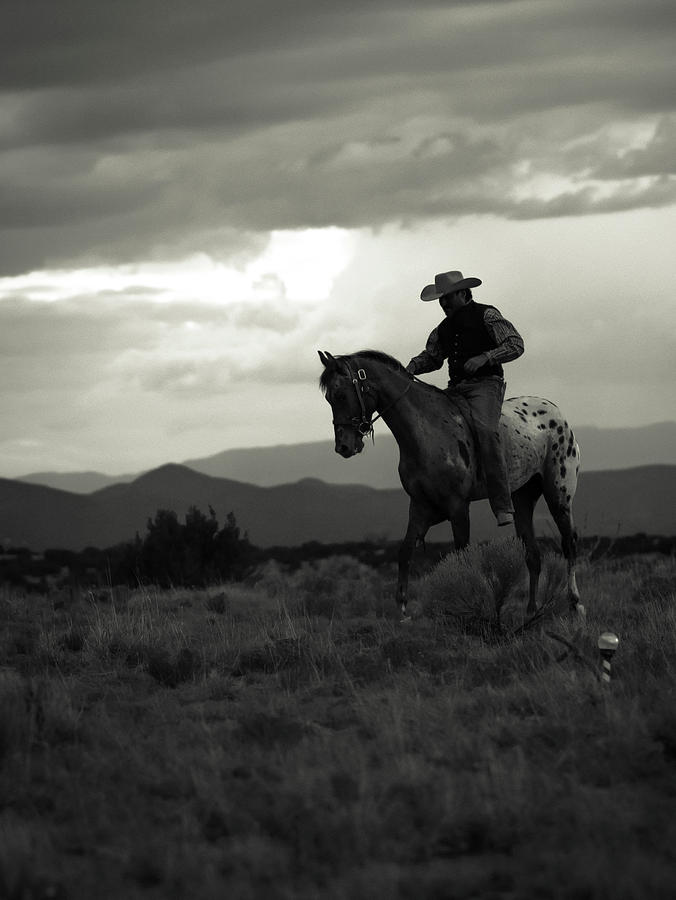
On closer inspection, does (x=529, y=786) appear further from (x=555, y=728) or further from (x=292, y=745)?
(x=292, y=745)

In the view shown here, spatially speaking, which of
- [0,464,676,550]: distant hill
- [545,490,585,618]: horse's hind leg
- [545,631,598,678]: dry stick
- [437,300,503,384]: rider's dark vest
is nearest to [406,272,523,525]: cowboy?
[437,300,503,384]: rider's dark vest

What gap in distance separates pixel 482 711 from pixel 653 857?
9.08 ft

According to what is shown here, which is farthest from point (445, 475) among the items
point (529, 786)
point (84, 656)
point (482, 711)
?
point (529, 786)

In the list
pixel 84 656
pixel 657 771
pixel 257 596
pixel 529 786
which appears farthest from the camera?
pixel 257 596

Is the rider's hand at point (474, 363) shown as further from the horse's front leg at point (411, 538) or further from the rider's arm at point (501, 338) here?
the horse's front leg at point (411, 538)

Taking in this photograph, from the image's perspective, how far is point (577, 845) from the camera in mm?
5109

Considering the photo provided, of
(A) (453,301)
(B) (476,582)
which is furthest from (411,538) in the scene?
(A) (453,301)

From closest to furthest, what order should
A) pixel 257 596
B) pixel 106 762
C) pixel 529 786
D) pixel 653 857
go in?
1. pixel 653 857
2. pixel 529 786
3. pixel 106 762
4. pixel 257 596

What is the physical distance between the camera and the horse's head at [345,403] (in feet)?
38.3

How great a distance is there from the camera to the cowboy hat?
12.7m

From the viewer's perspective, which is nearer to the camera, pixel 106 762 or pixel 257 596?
pixel 106 762

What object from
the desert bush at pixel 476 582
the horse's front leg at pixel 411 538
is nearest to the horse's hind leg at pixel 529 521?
the horse's front leg at pixel 411 538

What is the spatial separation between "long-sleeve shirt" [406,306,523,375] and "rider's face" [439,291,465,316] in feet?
0.91

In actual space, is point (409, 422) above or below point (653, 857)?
above
